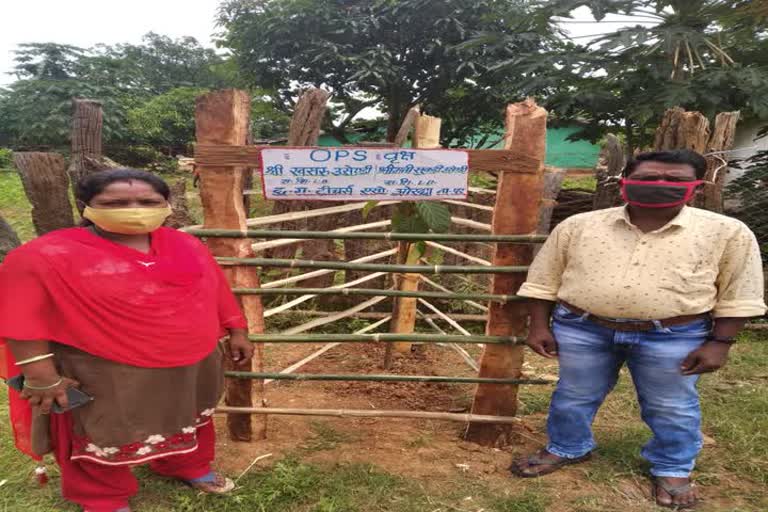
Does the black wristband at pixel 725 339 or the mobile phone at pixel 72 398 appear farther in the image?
the black wristband at pixel 725 339

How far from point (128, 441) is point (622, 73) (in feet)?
21.4

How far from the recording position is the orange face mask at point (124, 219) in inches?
70.5

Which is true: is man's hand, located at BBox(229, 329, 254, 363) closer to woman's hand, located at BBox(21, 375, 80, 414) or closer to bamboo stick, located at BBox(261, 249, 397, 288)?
bamboo stick, located at BBox(261, 249, 397, 288)

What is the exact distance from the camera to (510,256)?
2.52 metres

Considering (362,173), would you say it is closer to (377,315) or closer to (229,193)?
(229,193)

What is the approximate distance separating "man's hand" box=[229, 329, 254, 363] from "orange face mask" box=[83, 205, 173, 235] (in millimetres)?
674

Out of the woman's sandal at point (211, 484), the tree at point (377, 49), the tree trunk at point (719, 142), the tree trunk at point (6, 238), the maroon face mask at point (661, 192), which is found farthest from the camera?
the tree at point (377, 49)

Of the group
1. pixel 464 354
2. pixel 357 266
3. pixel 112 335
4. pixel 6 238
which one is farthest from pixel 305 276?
pixel 6 238

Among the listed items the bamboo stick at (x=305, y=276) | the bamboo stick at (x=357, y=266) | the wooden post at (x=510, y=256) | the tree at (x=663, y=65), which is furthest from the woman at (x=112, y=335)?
the tree at (x=663, y=65)

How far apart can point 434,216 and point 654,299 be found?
1019 millimetres

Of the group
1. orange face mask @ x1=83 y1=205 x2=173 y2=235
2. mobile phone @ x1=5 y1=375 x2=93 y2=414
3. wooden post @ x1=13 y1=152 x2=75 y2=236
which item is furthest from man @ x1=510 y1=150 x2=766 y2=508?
wooden post @ x1=13 y1=152 x2=75 y2=236

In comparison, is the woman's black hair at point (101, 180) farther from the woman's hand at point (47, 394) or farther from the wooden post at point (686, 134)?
the wooden post at point (686, 134)

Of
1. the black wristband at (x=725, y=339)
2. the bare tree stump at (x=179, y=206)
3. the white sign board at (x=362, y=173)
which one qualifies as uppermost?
the white sign board at (x=362, y=173)

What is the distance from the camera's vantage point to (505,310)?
2576 mm
